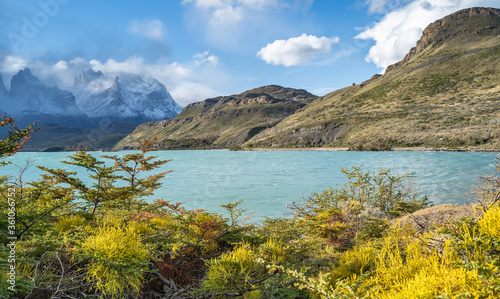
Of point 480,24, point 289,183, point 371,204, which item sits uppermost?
point 480,24

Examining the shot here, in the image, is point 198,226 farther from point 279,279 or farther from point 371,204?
point 371,204

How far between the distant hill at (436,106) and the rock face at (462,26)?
511 millimetres

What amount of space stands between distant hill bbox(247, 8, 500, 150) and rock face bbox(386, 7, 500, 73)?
0.51m

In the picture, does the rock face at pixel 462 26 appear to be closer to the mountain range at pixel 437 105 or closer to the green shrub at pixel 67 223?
the mountain range at pixel 437 105

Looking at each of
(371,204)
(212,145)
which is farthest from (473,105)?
(212,145)

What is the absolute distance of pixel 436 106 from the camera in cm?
7369

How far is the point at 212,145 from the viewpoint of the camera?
522 feet

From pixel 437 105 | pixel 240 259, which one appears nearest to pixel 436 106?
pixel 437 105

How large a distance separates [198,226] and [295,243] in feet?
6.00

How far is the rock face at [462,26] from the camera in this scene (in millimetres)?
123438

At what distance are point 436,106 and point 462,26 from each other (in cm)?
10133

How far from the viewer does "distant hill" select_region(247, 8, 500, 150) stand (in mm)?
55469

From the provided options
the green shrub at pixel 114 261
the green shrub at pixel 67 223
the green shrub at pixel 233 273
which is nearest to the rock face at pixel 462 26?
the green shrub at pixel 233 273

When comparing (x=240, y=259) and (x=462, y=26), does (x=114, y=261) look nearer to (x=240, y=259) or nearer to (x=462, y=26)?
(x=240, y=259)
